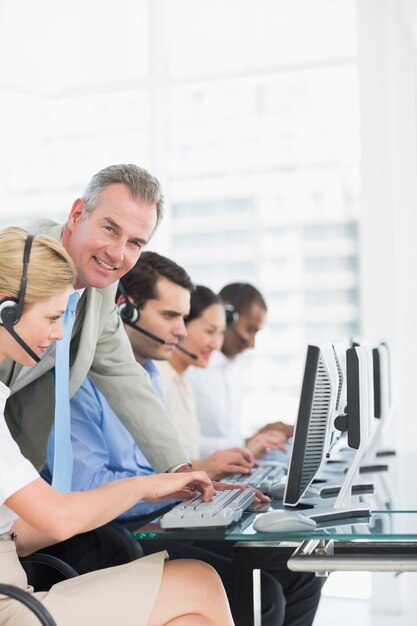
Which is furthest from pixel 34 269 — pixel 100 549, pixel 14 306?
pixel 100 549

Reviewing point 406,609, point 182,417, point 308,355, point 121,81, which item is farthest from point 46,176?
point 308,355

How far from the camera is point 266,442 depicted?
11.1 ft

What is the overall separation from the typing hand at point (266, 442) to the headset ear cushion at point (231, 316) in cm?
78

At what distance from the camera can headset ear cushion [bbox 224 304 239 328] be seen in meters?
4.16

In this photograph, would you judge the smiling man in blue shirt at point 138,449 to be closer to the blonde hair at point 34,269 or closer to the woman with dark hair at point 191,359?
the woman with dark hair at point 191,359

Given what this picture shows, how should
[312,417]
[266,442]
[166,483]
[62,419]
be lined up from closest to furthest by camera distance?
[166,483] < [312,417] < [62,419] < [266,442]

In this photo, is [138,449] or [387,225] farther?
[387,225]

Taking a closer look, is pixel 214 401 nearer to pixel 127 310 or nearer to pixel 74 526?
pixel 127 310

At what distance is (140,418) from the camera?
254cm

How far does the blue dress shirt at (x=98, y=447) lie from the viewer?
8.50 feet

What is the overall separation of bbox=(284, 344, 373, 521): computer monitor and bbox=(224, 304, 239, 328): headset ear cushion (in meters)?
1.98

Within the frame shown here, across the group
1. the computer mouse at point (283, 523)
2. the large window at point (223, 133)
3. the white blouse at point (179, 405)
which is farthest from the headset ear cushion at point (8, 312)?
the large window at point (223, 133)

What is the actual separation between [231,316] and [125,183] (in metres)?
1.87

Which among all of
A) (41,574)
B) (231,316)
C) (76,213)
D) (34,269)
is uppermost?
(76,213)
